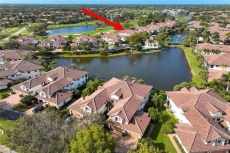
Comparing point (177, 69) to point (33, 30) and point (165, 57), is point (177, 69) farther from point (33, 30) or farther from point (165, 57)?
point (33, 30)

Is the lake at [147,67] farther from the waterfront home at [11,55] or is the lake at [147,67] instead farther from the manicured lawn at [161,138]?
the manicured lawn at [161,138]

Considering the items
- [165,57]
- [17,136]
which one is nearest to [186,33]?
[165,57]

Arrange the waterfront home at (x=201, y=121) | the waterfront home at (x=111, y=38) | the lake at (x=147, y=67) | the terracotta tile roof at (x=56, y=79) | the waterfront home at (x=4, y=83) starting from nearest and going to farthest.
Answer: the waterfront home at (x=201, y=121) < the terracotta tile roof at (x=56, y=79) < the waterfront home at (x=4, y=83) < the lake at (x=147, y=67) < the waterfront home at (x=111, y=38)

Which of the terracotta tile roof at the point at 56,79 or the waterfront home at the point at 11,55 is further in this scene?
→ the waterfront home at the point at 11,55

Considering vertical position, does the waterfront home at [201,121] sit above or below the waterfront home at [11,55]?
below

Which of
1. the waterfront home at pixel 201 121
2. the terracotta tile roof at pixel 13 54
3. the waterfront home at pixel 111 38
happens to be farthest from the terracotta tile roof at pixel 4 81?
the waterfront home at pixel 111 38

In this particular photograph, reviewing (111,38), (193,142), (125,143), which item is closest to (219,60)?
(193,142)

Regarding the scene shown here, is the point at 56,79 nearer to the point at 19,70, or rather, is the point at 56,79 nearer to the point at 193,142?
the point at 19,70
